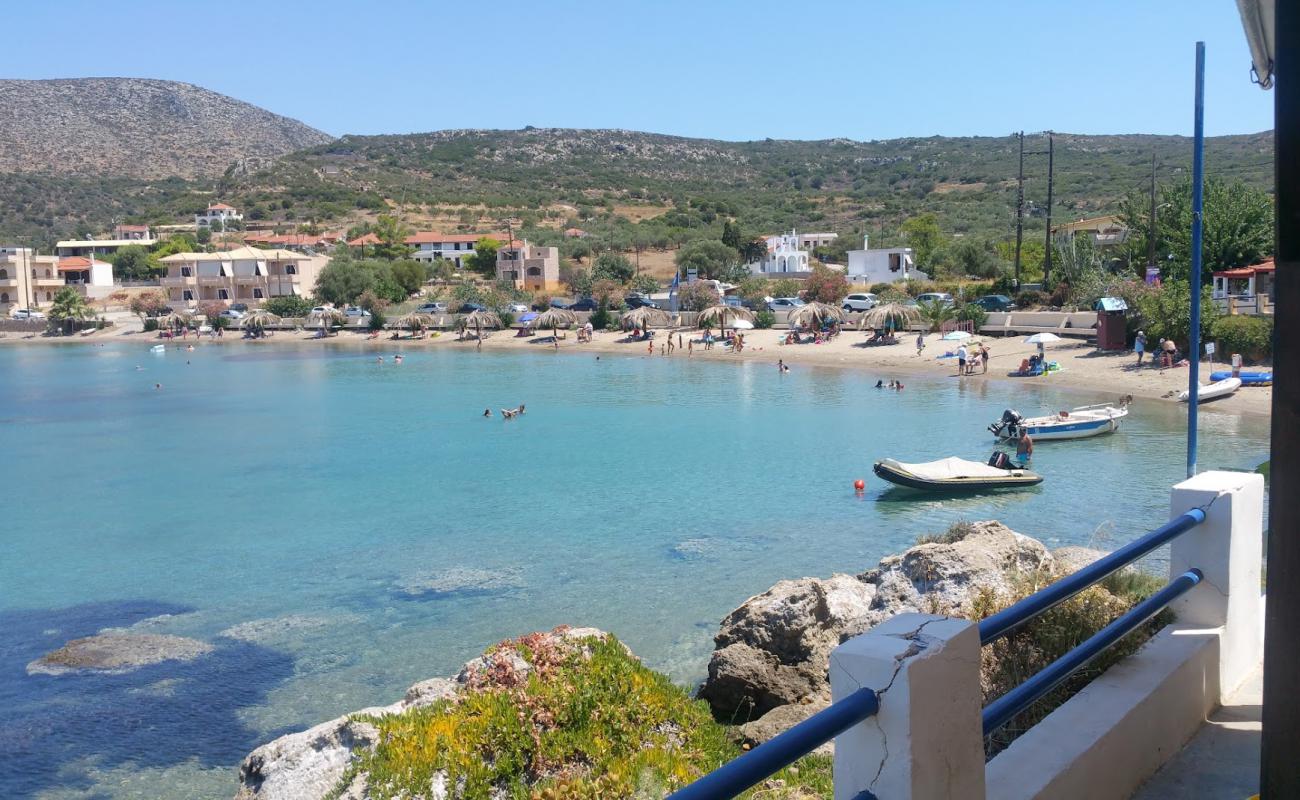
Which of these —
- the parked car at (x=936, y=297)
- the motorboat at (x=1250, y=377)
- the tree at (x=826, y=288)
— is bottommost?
the motorboat at (x=1250, y=377)

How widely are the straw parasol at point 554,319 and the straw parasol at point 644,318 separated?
3.56 meters

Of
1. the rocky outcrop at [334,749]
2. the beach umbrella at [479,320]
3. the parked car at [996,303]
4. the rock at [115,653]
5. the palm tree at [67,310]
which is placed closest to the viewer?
the rocky outcrop at [334,749]

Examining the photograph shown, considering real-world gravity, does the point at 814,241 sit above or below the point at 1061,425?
above

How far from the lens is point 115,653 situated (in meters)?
14.3

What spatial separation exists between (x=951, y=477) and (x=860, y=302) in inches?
1465

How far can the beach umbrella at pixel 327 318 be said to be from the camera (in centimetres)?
7481

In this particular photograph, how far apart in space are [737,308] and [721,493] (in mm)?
36127

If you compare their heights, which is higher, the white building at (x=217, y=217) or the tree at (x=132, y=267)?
the white building at (x=217, y=217)

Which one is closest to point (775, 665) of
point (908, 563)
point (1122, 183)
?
point (908, 563)

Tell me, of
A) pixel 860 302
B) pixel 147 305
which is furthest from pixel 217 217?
pixel 860 302

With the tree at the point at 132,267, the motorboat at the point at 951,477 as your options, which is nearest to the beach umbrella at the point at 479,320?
the tree at the point at 132,267

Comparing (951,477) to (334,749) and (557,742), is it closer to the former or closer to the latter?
(557,742)

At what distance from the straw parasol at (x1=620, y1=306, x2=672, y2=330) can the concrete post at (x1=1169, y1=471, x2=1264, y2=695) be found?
56.8m

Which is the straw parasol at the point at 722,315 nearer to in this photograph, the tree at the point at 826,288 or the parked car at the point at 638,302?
the tree at the point at 826,288
